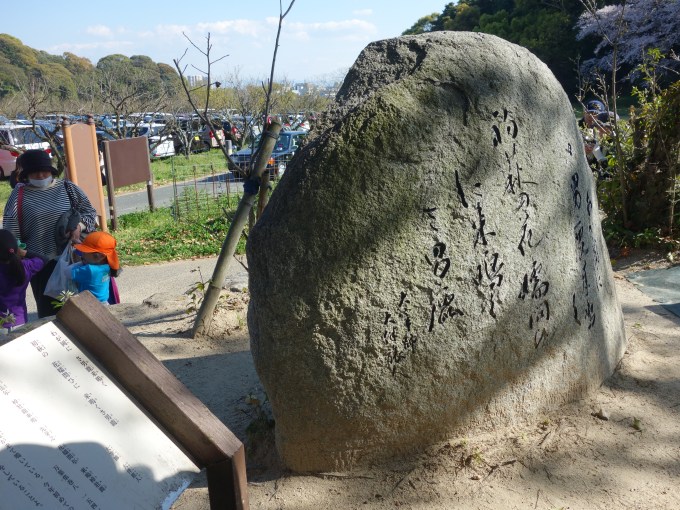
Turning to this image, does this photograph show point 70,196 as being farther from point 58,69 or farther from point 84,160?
point 58,69

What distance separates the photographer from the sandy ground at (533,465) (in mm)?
2732

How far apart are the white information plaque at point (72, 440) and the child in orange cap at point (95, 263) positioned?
278 centimetres

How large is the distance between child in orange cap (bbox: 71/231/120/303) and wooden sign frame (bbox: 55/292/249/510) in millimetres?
2782

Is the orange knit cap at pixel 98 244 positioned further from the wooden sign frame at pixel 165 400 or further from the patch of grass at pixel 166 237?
the patch of grass at pixel 166 237

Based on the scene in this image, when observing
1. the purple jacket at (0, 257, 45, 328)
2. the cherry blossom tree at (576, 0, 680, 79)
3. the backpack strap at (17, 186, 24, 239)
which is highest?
the cherry blossom tree at (576, 0, 680, 79)

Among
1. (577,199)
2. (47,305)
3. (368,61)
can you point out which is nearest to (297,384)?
(368,61)

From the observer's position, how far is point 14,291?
176 inches

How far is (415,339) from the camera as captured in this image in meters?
2.76

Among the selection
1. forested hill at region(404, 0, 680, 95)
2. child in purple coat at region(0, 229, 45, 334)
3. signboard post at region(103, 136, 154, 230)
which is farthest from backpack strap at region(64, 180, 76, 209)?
forested hill at region(404, 0, 680, 95)

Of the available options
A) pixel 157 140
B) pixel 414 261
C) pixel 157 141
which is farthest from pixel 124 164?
pixel 157 140

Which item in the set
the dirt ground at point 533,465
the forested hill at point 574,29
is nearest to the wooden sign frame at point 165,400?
the dirt ground at point 533,465

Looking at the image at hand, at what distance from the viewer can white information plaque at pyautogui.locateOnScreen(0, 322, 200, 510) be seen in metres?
1.58

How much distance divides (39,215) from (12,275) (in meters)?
0.62

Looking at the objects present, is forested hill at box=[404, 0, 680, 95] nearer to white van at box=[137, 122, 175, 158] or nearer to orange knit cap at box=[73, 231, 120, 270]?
white van at box=[137, 122, 175, 158]
